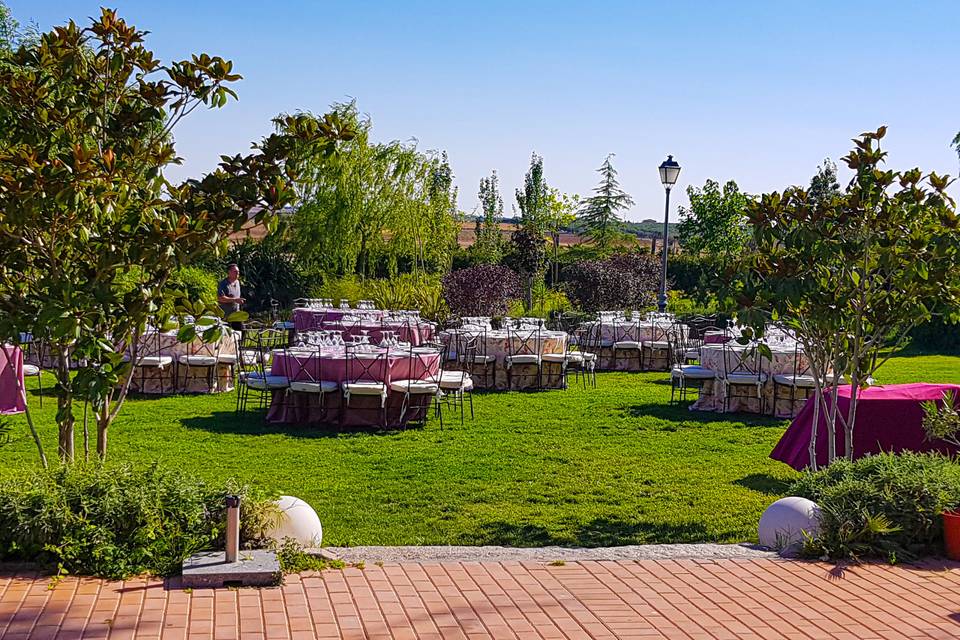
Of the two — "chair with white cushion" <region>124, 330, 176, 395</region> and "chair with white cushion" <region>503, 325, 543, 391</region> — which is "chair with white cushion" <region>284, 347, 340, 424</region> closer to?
"chair with white cushion" <region>124, 330, 176, 395</region>

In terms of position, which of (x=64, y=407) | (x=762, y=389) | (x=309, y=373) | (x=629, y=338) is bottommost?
(x=762, y=389)

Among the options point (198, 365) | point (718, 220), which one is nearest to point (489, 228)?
point (718, 220)

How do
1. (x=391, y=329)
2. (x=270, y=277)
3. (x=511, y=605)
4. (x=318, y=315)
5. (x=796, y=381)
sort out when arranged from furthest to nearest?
(x=270, y=277)
(x=318, y=315)
(x=391, y=329)
(x=796, y=381)
(x=511, y=605)

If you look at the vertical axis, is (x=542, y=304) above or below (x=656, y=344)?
above

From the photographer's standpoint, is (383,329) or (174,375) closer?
(174,375)

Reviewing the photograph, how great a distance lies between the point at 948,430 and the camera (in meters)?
7.80

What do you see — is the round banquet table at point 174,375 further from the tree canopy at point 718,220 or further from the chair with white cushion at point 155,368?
the tree canopy at point 718,220

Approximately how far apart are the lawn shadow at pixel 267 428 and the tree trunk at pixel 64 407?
204 inches

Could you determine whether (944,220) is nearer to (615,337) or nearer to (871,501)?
(871,501)

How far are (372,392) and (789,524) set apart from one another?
659 centimetres

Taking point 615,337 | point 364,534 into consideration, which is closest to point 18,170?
point 364,534

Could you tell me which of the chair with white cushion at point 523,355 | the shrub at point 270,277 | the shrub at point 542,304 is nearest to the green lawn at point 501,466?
the chair with white cushion at point 523,355

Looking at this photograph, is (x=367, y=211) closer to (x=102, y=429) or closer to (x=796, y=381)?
(x=796, y=381)

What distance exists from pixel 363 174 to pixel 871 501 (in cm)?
2283
